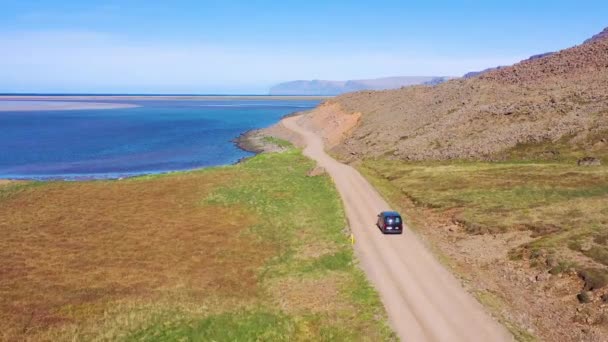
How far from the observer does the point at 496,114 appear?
94.8 metres

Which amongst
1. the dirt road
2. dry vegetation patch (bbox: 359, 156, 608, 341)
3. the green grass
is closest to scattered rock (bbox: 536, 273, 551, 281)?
dry vegetation patch (bbox: 359, 156, 608, 341)

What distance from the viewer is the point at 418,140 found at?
9406 cm

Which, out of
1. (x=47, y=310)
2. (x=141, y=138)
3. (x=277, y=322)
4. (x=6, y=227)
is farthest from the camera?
(x=141, y=138)

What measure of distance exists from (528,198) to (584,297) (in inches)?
942

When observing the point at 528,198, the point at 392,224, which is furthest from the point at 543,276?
the point at 528,198

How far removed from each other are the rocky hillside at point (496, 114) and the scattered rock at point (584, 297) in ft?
163

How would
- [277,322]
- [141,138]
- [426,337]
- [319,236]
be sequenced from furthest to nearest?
[141,138], [319,236], [277,322], [426,337]

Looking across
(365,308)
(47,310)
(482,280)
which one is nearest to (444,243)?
(482,280)

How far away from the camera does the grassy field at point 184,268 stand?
1132 inches

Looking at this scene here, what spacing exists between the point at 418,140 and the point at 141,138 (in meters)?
98.8

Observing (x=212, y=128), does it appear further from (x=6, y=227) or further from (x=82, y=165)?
(x=6, y=227)

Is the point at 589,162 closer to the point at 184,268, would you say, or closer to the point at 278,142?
the point at 184,268

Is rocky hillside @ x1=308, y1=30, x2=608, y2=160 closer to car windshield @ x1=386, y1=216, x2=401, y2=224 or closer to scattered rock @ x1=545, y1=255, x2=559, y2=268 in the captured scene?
car windshield @ x1=386, y1=216, x2=401, y2=224

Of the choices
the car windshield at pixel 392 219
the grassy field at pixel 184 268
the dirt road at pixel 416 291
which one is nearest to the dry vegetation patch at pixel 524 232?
the dirt road at pixel 416 291
